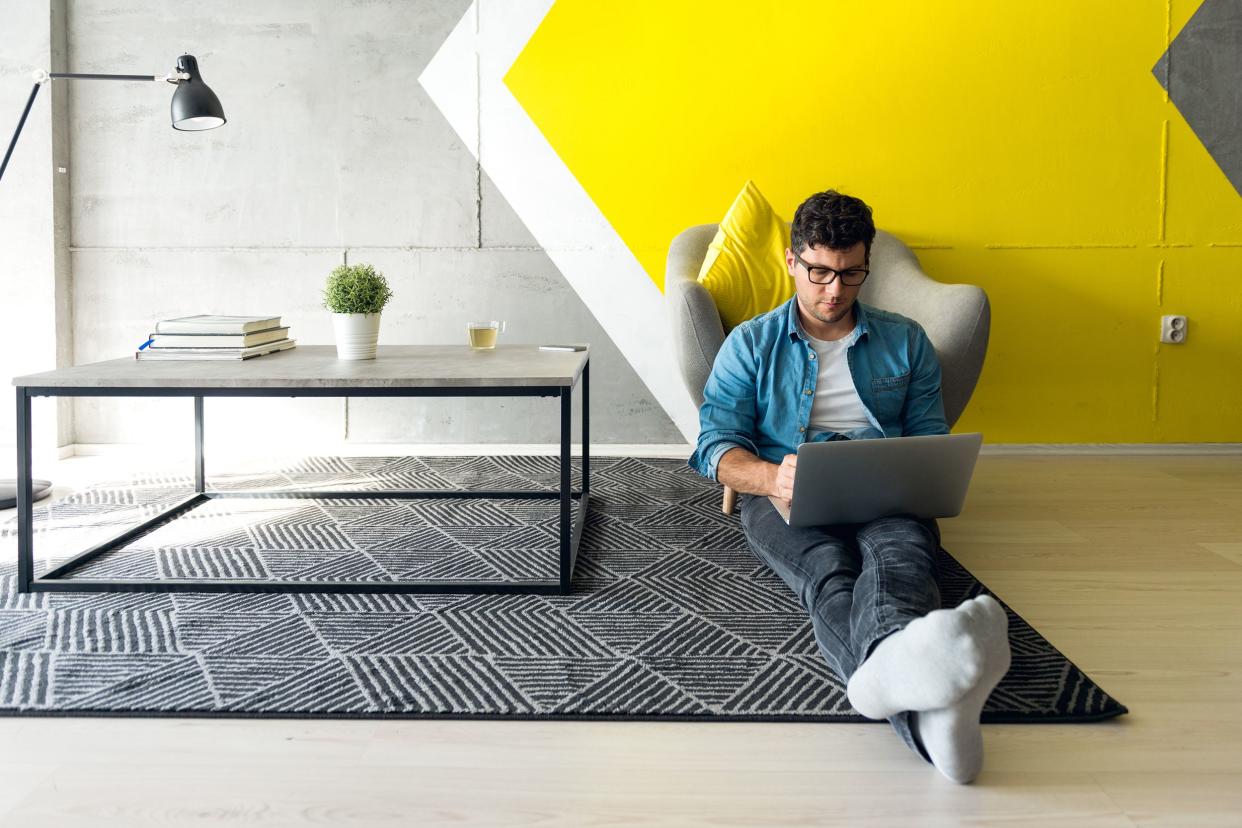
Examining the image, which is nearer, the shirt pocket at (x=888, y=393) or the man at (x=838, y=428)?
the man at (x=838, y=428)

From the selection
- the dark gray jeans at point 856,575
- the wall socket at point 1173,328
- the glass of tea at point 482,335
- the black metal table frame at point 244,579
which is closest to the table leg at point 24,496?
the black metal table frame at point 244,579

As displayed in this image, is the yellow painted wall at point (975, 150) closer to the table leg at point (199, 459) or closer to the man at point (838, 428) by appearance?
the table leg at point (199, 459)

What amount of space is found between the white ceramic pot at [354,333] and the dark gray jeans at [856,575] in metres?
1.03

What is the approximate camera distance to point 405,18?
379cm

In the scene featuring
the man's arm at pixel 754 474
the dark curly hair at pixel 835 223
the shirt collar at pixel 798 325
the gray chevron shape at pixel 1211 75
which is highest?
the gray chevron shape at pixel 1211 75

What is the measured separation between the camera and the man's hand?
1778 mm

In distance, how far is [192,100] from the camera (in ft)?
8.97

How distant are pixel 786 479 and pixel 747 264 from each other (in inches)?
61.5

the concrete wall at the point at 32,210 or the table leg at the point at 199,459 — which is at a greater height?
the concrete wall at the point at 32,210

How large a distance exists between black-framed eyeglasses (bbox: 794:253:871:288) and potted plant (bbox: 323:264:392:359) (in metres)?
1.03

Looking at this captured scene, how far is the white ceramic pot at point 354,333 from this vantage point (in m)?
2.44

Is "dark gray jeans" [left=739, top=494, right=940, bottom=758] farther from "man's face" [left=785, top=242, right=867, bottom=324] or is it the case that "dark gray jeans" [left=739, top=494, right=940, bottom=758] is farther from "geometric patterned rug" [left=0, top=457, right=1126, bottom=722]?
"man's face" [left=785, top=242, right=867, bottom=324]

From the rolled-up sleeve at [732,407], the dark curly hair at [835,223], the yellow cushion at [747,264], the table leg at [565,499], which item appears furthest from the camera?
the yellow cushion at [747,264]

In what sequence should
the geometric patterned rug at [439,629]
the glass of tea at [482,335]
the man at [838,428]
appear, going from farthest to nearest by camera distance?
the glass of tea at [482,335], the geometric patterned rug at [439,629], the man at [838,428]
